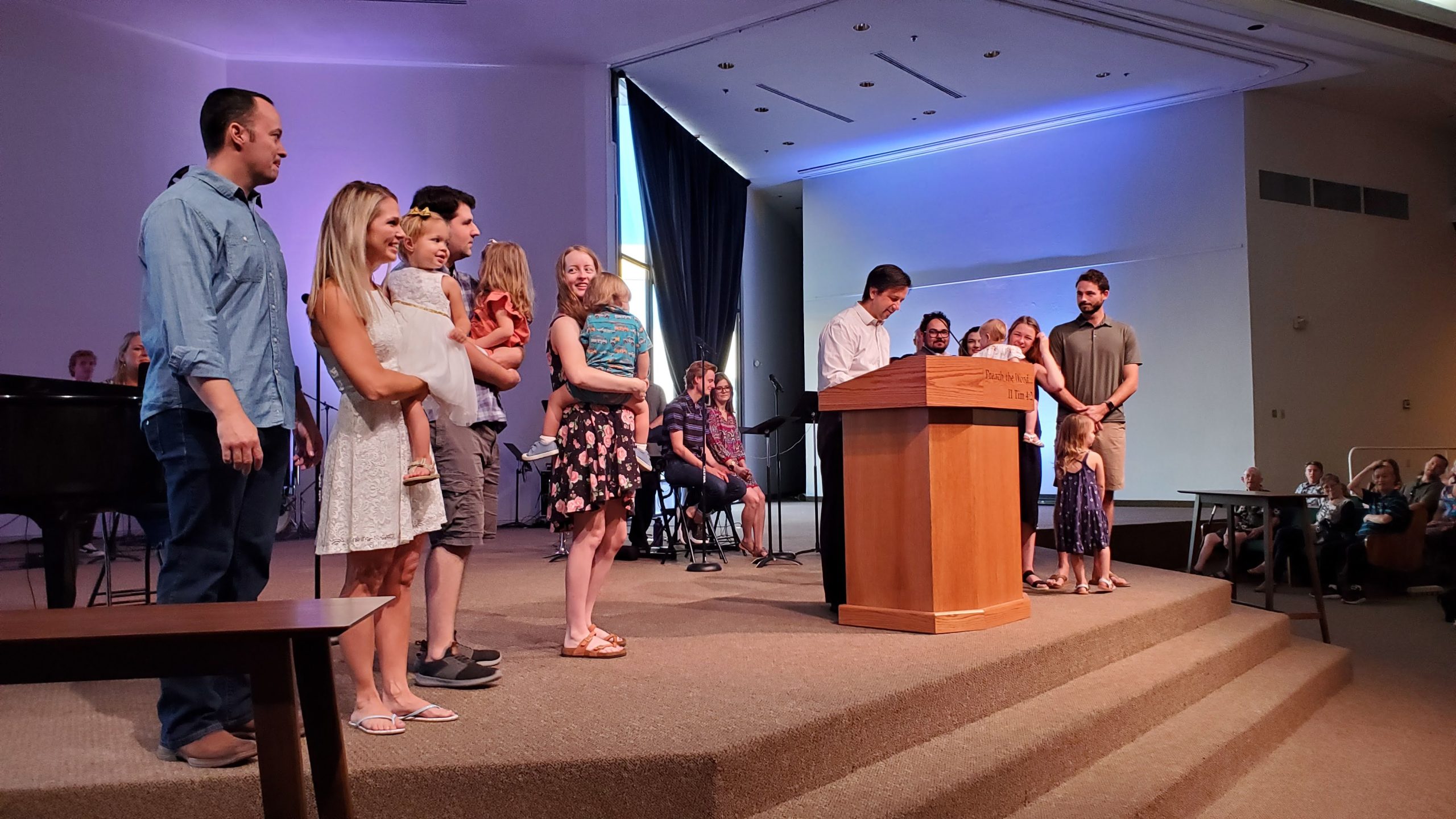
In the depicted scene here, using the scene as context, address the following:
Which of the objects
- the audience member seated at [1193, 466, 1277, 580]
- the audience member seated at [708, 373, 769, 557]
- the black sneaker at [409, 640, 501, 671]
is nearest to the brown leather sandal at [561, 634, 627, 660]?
the black sneaker at [409, 640, 501, 671]

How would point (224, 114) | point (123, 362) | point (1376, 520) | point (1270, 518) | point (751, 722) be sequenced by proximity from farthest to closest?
point (1376, 520) → point (123, 362) → point (1270, 518) → point (751, 722) → point (224, 114)

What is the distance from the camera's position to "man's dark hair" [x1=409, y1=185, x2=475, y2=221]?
2846 millimetres

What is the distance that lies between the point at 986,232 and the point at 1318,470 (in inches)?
175

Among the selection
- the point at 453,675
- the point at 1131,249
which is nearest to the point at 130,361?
the point at 453,675

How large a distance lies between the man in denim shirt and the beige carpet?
0.18m

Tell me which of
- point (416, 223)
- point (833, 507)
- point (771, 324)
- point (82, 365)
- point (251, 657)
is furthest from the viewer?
point (771, 324)

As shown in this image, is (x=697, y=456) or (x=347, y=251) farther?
(x=697, y=456)

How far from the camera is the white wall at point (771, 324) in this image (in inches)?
506

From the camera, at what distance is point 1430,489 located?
25.3ft

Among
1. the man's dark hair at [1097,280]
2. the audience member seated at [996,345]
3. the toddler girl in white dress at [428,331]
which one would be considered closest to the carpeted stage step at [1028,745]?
the toddler girl in white dress at [428,331]

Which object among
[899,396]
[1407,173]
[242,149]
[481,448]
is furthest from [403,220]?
[1407,173]

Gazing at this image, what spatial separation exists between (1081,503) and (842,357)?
1.31m

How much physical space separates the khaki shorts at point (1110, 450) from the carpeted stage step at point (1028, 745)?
933 mm

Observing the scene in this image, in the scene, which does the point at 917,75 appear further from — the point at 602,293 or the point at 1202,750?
the point at 1202,750
